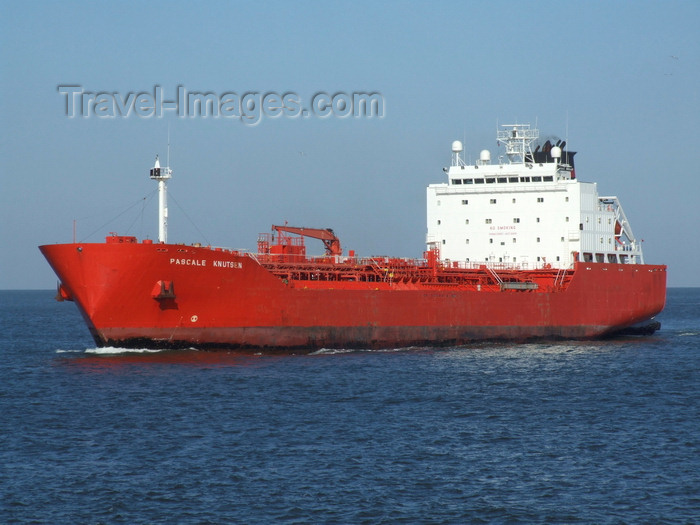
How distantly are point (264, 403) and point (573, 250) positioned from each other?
2050cm

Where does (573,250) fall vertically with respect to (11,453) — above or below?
above

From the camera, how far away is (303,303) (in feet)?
98.2

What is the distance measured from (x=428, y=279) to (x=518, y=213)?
6.16 m

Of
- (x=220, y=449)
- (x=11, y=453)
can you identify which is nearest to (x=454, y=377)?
(x=220, y=449)

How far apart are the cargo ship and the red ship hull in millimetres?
45

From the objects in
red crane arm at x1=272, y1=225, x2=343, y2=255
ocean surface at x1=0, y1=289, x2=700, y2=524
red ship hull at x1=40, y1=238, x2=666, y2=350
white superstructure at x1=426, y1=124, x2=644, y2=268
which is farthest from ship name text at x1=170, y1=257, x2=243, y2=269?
white superstructure at x1=426, y1=124, x2=644, y2=268

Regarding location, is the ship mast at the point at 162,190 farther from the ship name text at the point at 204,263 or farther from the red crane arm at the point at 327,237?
the red crane arm at the point at 327,237

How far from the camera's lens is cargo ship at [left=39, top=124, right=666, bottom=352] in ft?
88.9

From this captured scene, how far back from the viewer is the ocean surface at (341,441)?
45.1 ft

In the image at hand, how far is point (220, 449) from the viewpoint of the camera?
16812 mm

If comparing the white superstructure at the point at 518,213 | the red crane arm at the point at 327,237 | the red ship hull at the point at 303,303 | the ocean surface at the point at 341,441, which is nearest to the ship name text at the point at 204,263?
the red ship hull at the point at 303,303

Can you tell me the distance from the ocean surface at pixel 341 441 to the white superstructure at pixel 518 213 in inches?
406

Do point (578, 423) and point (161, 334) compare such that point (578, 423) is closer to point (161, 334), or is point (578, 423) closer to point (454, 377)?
point (454, 377)

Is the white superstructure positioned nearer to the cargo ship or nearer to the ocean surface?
the cargo ship
